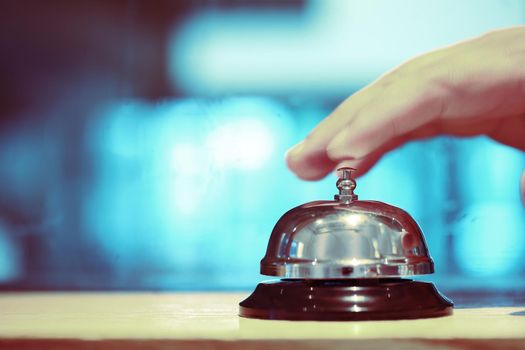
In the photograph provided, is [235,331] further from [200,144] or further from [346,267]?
[200,144]

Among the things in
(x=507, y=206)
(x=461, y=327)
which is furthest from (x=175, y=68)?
(x=461, y=327)

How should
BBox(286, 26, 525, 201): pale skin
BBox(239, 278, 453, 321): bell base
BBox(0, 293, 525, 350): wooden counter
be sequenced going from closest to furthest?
BBox(0, 293, 525, 350): wooden counter
BBox(239, 278, 453, 321): bell base
BBox(286, 26, 525, 201): pale skin

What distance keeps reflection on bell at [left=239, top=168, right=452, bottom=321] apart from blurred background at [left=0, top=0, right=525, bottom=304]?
967mm

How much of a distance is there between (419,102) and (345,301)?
1.15 ft

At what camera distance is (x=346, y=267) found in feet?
2.19

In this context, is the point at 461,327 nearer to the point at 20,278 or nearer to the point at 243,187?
the point at 243,187

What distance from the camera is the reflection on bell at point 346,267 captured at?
65 cm

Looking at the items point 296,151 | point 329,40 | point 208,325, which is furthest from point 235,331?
point 329,40

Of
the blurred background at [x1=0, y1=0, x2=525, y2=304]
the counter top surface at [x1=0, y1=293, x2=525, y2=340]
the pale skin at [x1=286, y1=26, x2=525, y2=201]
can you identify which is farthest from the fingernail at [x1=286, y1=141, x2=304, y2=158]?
the blurred background at [x1=0, y1=0, x2=525, y2=304]

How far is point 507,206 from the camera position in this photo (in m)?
1.81

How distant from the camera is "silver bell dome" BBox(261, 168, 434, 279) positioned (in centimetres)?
67

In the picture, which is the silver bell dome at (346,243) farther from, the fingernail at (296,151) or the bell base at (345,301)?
the fingernail at (296,151)

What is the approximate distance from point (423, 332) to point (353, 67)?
1214 millimetres

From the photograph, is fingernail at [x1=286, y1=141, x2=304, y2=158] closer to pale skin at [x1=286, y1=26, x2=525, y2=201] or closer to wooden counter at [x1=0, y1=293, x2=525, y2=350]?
pale skin at [x1=286, y1=26, x2=525, y2=201]
